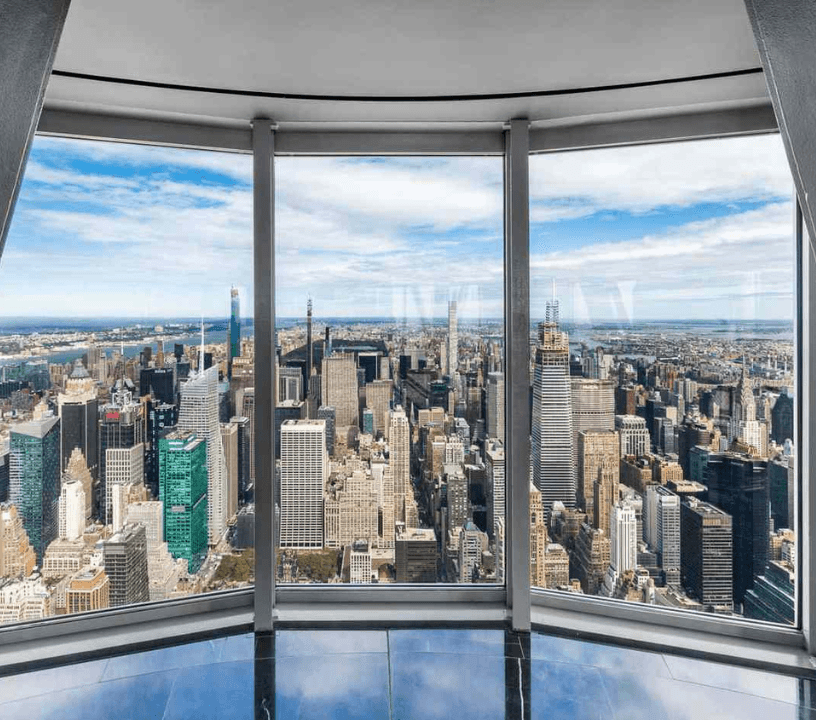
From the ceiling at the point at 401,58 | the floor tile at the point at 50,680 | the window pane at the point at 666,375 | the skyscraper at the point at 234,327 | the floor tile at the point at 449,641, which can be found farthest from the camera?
the skyscraper at the point at 234,327

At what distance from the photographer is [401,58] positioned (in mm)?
2096

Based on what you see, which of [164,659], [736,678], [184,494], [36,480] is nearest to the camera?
[736,678]

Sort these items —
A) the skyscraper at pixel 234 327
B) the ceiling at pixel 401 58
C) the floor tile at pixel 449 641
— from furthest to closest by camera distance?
the skyscraper at pixel 234 327 → the floor tile at pixel 449 641 → the ceiling at pixel 401 58

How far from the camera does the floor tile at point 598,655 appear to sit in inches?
94.2

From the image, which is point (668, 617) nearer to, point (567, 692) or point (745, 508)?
point (745, 508)

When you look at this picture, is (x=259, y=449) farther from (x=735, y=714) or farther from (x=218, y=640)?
(x=735, y=714)

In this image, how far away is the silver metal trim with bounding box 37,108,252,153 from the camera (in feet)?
8.39

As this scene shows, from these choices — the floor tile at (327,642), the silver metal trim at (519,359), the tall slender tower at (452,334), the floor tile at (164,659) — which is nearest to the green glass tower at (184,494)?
the floor tile at (164,659)

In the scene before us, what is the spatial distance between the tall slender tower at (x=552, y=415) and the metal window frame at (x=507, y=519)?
0.14m

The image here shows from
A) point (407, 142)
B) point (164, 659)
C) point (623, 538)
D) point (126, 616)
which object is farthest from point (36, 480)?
point (623, 538)

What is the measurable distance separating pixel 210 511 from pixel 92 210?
1.63 metres

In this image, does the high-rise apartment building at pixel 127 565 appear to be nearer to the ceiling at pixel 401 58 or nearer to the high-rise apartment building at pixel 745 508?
the ceiling at pixel 401 58

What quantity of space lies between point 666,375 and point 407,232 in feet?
5.03

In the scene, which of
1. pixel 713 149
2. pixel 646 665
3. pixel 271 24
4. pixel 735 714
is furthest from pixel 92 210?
pixel 735 714
